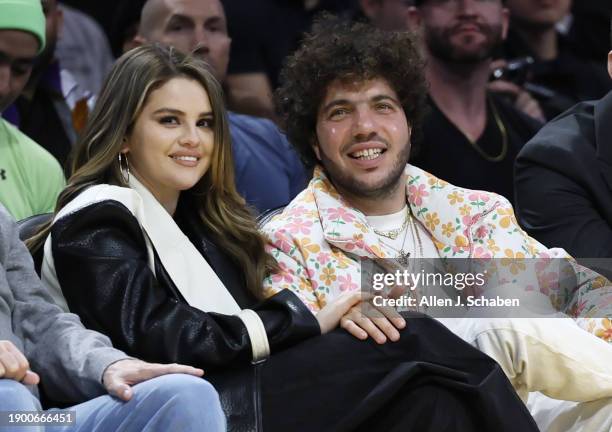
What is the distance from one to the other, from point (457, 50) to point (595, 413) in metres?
2.04

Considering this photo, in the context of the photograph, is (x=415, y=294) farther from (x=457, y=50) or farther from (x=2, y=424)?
(x=457, y=50)

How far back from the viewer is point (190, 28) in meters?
4.69

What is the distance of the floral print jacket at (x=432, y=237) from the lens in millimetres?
3486

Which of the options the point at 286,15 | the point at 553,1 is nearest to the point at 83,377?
the point at 286,15

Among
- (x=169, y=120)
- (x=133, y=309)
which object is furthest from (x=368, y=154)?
(x=133, y=309)

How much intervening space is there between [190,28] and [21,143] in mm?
876

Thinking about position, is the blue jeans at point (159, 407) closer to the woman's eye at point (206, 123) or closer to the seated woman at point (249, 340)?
the seated woman at point (249, 340)

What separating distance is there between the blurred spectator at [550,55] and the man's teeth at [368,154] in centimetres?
191

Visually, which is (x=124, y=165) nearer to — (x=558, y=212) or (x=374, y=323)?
(x=374, y=323)

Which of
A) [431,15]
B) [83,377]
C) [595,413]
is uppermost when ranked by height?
[431,15]

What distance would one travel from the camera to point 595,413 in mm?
3248

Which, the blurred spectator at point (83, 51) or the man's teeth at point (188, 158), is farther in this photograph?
the blurred spectator at point (83, 51)

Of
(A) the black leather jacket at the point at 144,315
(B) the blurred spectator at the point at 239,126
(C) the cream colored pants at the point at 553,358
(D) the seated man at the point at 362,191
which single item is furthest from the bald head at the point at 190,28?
(C) the cream colored pants at the point at 553,358

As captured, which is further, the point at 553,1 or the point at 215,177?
the point at 553,1
